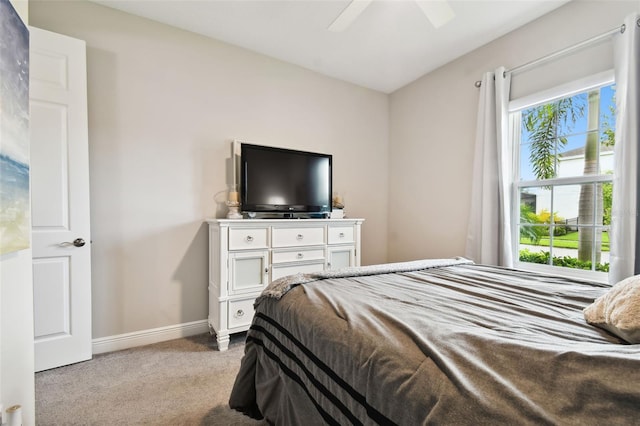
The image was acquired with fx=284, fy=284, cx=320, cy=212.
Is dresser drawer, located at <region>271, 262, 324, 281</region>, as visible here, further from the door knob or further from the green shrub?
the green shrub

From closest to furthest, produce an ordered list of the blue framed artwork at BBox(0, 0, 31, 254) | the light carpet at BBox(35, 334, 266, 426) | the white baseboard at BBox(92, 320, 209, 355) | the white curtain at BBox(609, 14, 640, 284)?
the blue framed artwork at BBox(0, 0, 31, 254) → the light carpet at BBox(35, 334, 266, 426) → the white curtain at BBox(609, 14, 640, 284) → the white baseboard at BBox(92, 320, 209, 355)

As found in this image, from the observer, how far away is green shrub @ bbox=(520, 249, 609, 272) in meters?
2.11

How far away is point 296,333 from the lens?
109cm

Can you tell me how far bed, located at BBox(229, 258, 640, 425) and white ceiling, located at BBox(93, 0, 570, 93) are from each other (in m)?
2.08

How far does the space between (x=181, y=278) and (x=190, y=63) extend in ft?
6.34

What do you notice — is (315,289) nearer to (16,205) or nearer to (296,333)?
(296,333)

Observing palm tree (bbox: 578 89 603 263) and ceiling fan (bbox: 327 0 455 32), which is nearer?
ceiling fan (bbox: 327 0 455 32)

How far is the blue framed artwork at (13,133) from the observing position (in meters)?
1.02

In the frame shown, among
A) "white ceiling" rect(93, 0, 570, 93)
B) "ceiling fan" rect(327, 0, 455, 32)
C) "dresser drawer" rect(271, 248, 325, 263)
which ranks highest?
"white ceiling" rect(93, 0, 570, 93)

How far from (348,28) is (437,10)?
976 millimetres

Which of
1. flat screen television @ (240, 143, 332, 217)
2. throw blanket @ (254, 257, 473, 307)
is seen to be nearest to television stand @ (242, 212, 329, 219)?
flat screen television @ (240, 143, 332, 217)

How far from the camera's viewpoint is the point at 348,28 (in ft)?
8.19

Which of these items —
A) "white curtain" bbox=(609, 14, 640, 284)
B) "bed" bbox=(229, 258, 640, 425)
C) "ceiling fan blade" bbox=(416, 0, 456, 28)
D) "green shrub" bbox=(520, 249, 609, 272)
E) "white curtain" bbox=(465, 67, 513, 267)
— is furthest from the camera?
"white curtain" bbox=(465, 67, 513, 267)

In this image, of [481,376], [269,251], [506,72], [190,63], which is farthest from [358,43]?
[481,376]
